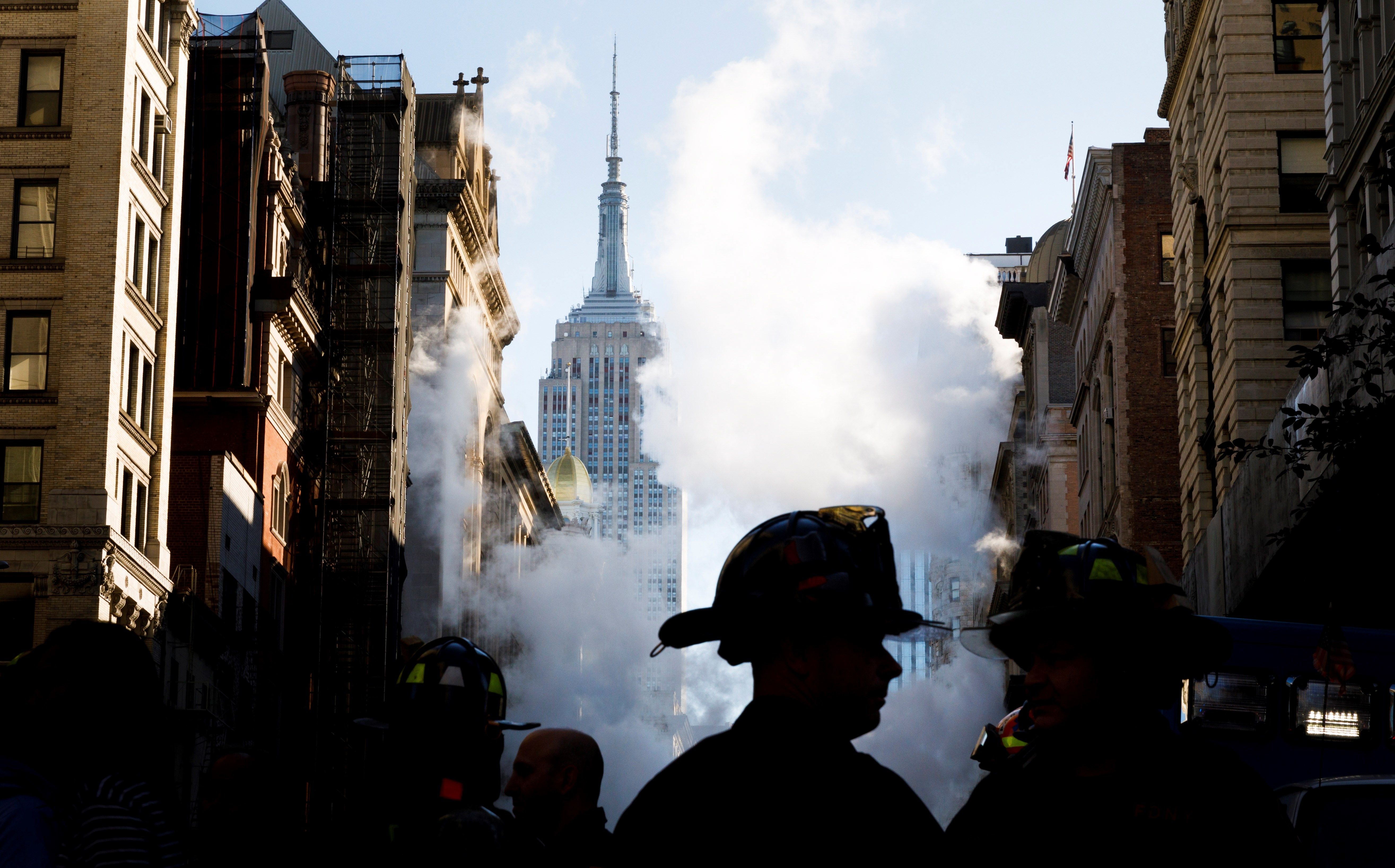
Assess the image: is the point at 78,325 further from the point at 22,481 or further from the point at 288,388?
the point at 288,388

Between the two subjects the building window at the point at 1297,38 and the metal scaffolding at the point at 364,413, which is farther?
the metal scaffolding at the point at 364,413

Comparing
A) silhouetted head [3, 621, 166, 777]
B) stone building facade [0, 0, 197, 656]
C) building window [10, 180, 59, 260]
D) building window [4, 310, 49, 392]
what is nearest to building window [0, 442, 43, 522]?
stone building facade [0, 0, 197, 656]

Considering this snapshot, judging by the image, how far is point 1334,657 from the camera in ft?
66.1

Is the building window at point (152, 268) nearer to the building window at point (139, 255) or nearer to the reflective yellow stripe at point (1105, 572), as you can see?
the building window at point (139, 255)

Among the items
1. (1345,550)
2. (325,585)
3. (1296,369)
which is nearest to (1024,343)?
(325,585)

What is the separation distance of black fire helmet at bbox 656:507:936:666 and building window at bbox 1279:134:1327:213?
4326 cm

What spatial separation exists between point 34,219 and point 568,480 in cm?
14389

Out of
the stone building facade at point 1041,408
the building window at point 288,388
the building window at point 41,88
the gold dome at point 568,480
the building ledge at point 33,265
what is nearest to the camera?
the building ledge at point 33,265

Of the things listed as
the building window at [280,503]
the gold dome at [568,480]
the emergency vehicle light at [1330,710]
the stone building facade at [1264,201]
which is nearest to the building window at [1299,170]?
the stone building facade at [1264,201]

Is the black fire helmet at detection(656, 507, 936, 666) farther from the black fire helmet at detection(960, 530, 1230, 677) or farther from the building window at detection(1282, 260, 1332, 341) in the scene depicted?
the building window at detection(1282, 260, 1332, 341)

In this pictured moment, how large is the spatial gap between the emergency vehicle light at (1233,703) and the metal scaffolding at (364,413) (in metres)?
41.8

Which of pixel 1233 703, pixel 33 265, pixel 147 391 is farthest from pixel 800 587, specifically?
pixel 147 391

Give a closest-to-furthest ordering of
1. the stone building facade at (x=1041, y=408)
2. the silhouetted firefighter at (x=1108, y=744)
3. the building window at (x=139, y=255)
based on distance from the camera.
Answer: the silhouetted firefighter at (x=1108, y=744) < the building window at (x=139, y=255) < the stone building facade at (x=1041, y=408)

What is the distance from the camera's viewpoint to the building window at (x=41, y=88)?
45125 millimetres
